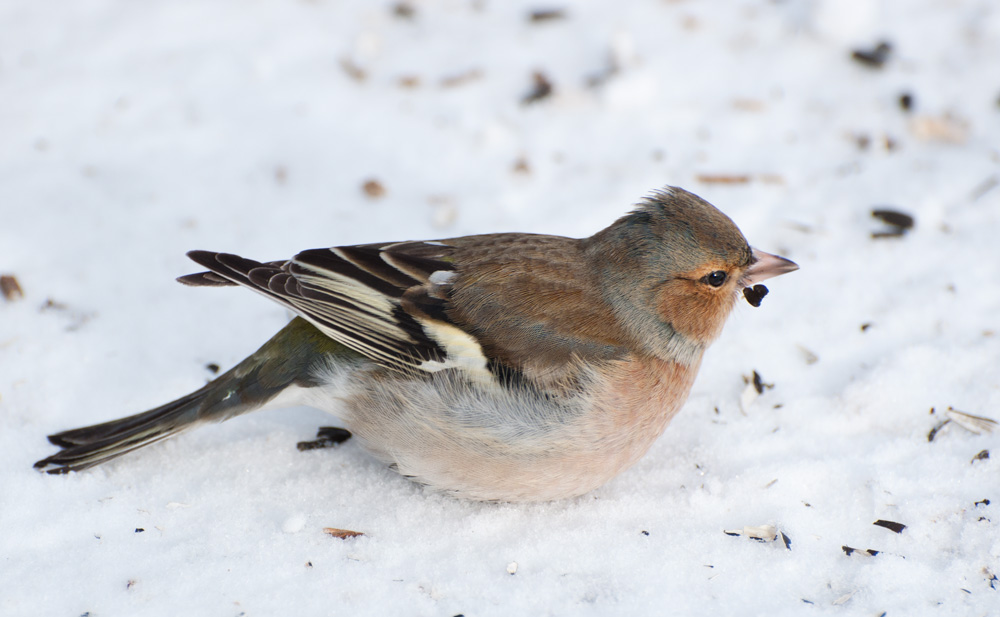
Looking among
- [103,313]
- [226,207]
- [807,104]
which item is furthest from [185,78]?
[807,104]

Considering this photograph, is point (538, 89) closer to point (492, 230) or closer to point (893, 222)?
point (492, 230)

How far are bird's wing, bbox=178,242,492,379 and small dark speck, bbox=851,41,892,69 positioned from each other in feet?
11.8

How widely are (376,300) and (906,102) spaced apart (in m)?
3.72

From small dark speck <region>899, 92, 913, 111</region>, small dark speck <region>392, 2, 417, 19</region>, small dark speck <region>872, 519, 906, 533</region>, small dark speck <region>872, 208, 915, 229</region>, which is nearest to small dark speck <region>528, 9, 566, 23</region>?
small dark speck <region>392, 2, 417, 19</region>

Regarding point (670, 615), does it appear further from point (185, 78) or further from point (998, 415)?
point (185, 78)

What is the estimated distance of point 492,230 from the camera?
455 cm

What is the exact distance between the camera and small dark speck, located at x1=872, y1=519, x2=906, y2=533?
10.1 feet

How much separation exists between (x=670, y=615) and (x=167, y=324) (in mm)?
2548

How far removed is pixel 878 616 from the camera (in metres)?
2.77

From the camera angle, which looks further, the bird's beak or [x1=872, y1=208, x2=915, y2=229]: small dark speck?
[x1=872, y1=208, x2=915, y2=229]: small dark speck

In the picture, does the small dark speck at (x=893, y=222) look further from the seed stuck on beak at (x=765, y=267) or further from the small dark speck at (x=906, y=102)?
the seed stuck on beak at (x=765, y=267)

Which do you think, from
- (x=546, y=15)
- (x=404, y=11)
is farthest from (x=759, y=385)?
(x=404, y=11)

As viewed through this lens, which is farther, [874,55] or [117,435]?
[874,55]

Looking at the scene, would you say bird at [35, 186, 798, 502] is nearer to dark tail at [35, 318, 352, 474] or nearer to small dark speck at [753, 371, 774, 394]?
dark tail at [35, 318, 352, 474]
